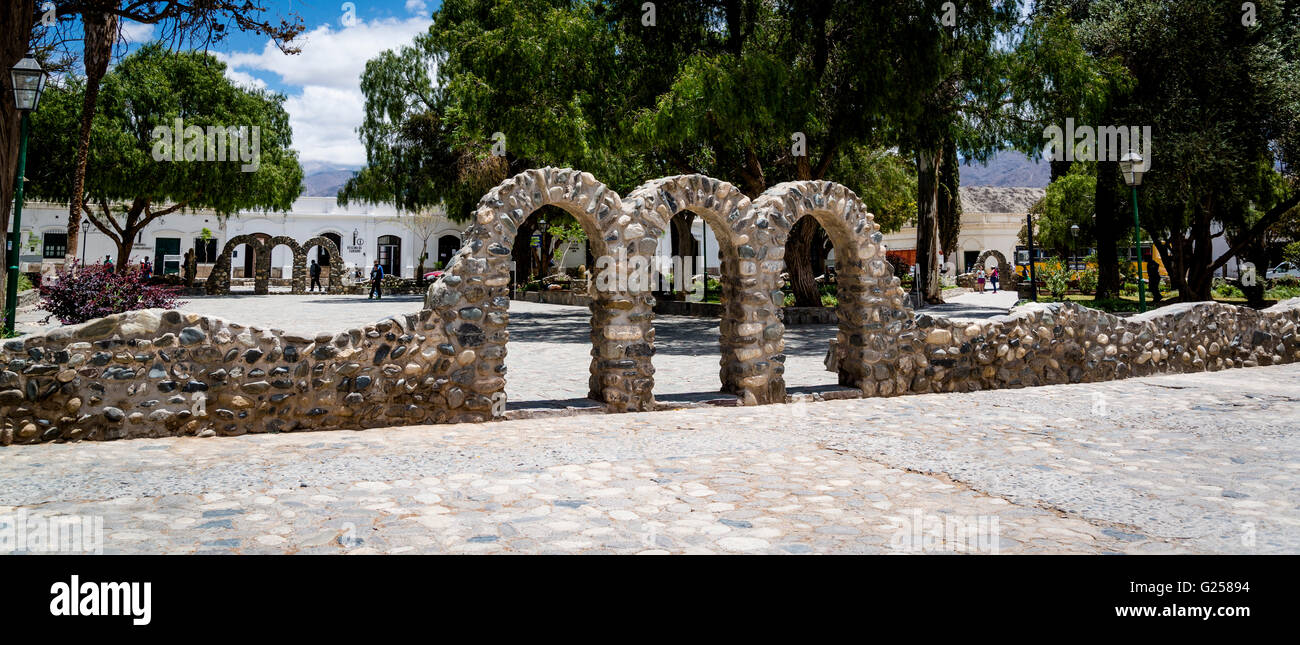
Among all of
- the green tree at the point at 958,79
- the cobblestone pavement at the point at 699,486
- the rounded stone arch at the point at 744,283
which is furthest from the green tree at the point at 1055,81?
the rounded stone arch at the point at 744,283

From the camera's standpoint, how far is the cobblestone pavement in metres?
3.73

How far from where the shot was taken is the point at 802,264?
787 inches

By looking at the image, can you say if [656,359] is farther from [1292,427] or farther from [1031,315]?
[1292,427]

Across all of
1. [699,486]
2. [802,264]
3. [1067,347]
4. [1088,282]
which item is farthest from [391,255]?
[699,486]

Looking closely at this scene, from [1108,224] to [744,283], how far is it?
71.0 feet

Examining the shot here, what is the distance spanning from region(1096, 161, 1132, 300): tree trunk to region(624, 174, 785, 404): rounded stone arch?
18.3 metres

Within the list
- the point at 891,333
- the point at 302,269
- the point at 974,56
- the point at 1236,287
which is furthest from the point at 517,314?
the point at 1236,287

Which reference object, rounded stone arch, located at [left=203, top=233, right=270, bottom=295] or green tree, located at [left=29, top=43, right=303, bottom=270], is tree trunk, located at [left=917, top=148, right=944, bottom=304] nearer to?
green tree, located at [left=29, top=43, right=303, bottom=270]

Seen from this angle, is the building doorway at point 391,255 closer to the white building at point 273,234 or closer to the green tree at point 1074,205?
the white building at point 273,234

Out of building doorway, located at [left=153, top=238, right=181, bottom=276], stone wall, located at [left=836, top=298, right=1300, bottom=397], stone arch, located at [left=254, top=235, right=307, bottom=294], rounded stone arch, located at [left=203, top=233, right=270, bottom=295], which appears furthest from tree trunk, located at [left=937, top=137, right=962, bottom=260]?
building doorway, located at [left=153, top=238, right=181, bottom=276]

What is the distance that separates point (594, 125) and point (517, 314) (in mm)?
9253

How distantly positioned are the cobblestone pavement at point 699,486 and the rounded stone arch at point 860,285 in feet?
4.87

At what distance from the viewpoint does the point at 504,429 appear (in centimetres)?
688

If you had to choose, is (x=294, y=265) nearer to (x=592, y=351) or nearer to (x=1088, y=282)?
(x=592, y=351)
